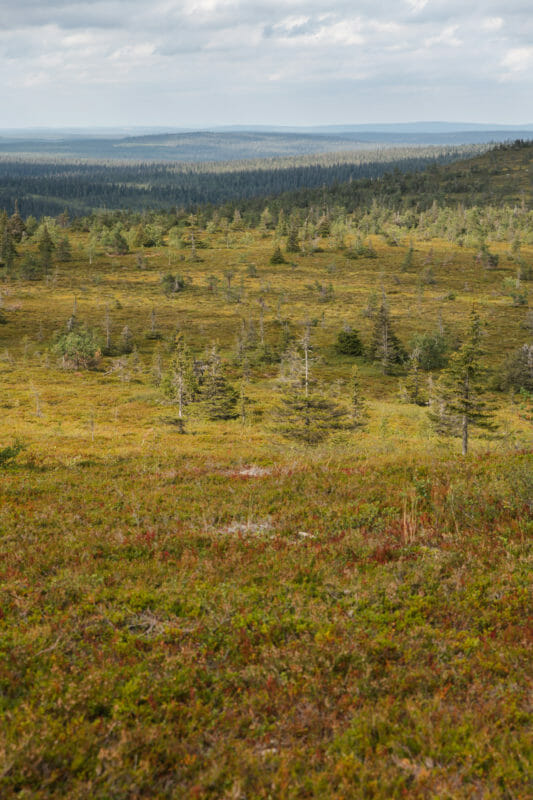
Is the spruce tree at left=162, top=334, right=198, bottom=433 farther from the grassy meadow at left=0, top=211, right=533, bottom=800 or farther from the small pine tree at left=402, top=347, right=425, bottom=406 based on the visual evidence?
the small pine tree at left=402, top=347, right=425, bottom=406

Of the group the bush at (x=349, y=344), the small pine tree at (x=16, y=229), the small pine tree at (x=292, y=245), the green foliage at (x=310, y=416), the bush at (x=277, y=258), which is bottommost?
the bush at (x=349, y=344)

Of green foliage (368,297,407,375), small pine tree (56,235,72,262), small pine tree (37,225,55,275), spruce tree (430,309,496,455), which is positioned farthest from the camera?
small pine tree (56,235,72,262)

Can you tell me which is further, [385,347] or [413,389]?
[385,347]

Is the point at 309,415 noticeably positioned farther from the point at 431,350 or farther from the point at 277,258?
the point at 277,258

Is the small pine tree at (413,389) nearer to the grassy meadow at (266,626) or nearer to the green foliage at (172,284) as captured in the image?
the grassy meadow at (266,626)

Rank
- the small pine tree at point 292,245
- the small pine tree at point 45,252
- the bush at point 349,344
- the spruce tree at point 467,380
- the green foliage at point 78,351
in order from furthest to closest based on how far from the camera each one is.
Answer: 1. the small pine tree at point 292,245
2. the small pine tree at point 45,252
3. the bush at point 349,344
4. the green foliage at point 78,351
5. the spruce tree at point 467,380

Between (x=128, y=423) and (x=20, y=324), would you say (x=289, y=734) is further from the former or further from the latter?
(x=20, y=324)

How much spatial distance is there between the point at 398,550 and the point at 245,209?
673ft

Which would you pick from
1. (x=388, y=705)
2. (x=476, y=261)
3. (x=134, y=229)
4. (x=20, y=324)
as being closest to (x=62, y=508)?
(x=388, y=705)

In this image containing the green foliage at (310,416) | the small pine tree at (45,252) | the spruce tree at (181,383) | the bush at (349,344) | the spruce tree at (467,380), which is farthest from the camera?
the small pine tree at (45,252)

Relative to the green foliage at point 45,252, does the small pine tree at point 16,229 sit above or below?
above

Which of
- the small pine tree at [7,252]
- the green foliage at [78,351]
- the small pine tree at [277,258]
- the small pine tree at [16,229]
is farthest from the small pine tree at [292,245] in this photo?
the green foliage at [78,351]

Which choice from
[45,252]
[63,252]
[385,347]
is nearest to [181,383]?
[385,347]

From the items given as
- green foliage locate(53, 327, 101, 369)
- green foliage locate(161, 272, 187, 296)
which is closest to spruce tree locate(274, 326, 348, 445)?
green foliage locate(53, 327, 101, 369)
